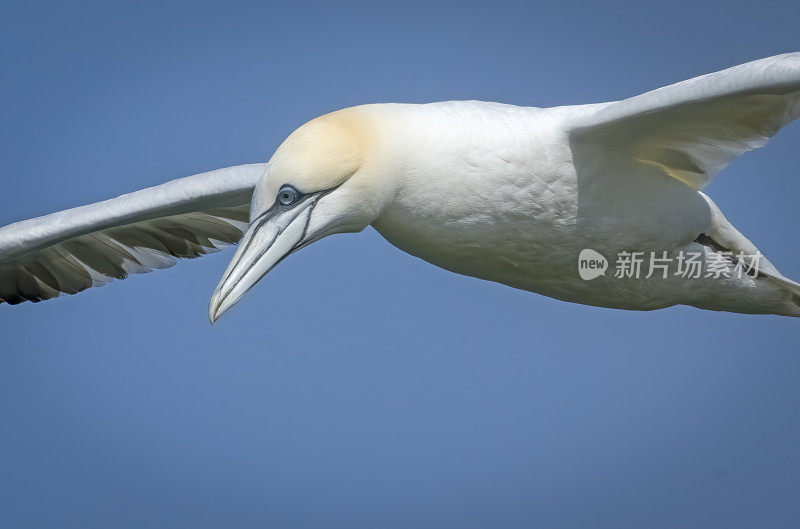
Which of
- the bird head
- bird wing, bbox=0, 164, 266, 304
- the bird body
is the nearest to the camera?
the bird head

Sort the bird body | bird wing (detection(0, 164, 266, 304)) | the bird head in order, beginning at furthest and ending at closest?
bird wing (detection(0, 164, 266, 304)) < the bird body < the bird head

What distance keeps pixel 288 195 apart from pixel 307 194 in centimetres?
11

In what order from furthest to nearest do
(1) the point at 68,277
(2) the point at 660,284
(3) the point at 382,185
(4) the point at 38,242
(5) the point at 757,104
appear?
(1) the point at 68,277
(4) the point at 38,242
(2) the point at 660,284
(5) the point at 757,104
(3) the point at 382,185

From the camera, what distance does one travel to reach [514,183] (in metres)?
8.11

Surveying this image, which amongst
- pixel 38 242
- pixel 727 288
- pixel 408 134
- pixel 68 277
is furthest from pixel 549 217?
Answer: pixel 68 277

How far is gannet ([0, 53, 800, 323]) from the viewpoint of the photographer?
7.79 meters

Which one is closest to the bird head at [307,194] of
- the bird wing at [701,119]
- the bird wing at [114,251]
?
the bird wing at [701,119]

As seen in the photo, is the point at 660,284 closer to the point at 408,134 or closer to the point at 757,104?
the point at 757,104

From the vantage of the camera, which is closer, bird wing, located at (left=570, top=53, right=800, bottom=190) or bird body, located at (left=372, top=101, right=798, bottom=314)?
bird wing, located at (left=570, top=53, right=800, bottom=190)

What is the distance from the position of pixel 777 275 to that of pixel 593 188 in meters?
2.00

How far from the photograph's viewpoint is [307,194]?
25.5 feet

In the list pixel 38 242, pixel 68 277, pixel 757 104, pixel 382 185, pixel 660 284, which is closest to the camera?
pixel 382 185

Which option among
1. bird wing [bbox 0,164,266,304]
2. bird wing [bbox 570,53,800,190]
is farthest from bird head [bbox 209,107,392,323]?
bird wing [bbox 0,164,266,304]

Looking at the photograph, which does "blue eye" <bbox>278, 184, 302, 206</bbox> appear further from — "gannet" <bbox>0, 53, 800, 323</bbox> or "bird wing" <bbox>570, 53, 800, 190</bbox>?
"bird wing" <bbox>570, 53, 800, 190</bbox>
